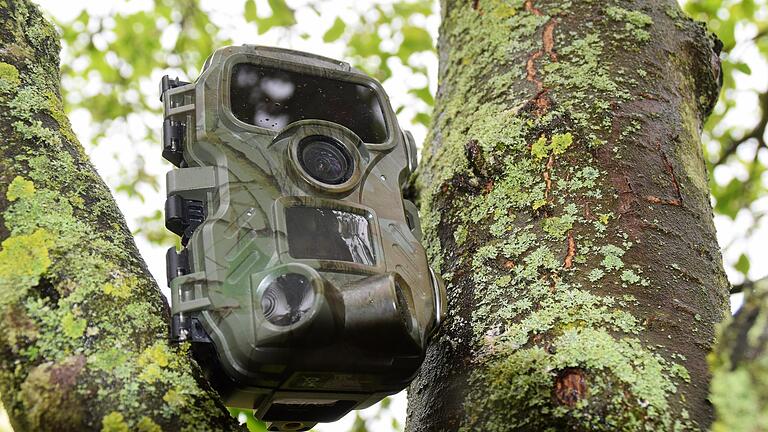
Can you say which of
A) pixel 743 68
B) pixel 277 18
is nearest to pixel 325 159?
pixel 743 68

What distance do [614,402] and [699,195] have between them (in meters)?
0.58

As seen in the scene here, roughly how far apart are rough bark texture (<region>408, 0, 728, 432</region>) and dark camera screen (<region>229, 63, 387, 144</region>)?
0.23 m

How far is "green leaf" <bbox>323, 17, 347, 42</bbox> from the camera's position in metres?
3.02

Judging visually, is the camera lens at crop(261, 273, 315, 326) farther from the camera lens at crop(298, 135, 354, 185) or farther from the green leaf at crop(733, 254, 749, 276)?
the green leaf at crop(733, 254, 749, 276)

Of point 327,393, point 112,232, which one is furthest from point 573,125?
point 112,232

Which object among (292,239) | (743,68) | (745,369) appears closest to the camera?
(745,369)

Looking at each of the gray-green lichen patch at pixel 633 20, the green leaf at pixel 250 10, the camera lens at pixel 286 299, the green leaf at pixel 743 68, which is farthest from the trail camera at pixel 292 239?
the green leaf at pixel 250 10

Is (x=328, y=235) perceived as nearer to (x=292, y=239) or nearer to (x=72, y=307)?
(x=292, y=239)

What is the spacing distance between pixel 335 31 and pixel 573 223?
1864mm

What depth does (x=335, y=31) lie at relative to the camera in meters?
3.03

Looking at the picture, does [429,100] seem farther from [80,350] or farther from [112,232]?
[80,350]

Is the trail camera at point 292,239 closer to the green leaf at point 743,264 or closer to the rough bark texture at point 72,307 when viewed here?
the rough bark texture at point 72,307

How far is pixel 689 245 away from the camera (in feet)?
4.59

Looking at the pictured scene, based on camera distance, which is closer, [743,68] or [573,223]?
[573,223]
